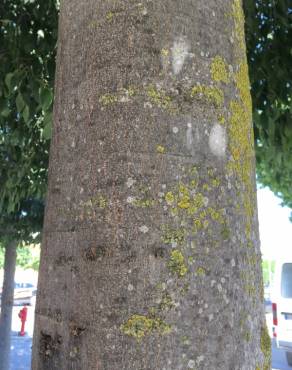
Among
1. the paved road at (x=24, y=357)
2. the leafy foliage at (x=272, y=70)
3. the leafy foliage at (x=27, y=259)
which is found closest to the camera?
the leafy foliage at (x=272, y=70)

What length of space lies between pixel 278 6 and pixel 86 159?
9.78ft

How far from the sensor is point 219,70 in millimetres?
1290

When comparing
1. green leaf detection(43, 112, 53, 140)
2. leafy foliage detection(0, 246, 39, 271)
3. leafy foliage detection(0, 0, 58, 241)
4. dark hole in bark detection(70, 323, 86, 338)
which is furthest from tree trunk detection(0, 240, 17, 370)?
leafy foliage detection(0, 246, 39, 271)

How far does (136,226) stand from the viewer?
115 centimetres

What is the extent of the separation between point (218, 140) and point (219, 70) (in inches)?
7.4

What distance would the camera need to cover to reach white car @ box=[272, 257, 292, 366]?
10641 millimetres

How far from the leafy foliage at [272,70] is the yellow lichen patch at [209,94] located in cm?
225

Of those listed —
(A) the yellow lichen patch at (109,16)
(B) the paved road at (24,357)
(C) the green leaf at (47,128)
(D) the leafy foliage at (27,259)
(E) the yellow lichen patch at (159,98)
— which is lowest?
(B) the paved road at (24,357)

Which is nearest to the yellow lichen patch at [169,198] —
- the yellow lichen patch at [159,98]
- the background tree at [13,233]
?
the yellow lichen patch at [159,98]

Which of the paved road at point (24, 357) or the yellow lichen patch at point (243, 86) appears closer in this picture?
the yellow lichen patch at point (243, 86)

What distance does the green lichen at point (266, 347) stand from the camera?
4.01ft

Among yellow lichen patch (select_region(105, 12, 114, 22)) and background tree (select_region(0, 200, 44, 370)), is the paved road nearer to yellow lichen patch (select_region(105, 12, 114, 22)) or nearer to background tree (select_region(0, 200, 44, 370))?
background tree (select_region(0, 200, 44, 370))

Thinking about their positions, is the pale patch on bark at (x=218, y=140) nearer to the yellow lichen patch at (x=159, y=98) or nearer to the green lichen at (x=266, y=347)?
the yellow lichen patch at (x=159, y=98)

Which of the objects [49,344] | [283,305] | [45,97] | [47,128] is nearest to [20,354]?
[283,305]
